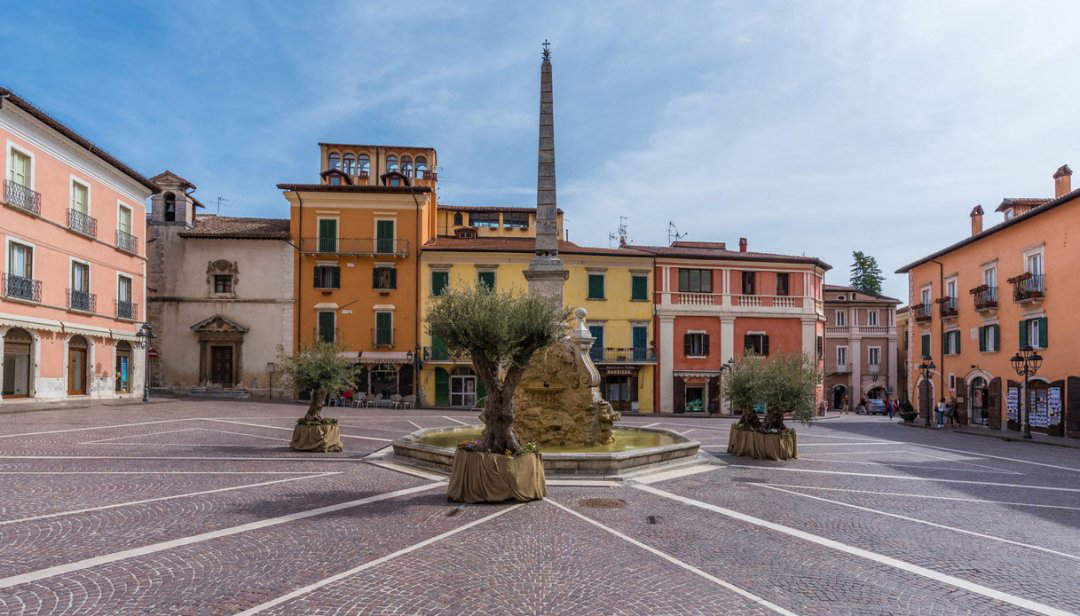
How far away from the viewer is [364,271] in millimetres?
36156

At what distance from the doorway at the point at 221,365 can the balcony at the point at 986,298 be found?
129 ft

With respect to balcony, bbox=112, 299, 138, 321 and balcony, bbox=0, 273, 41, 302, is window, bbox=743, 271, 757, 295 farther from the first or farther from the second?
balcony, bbox=0, 273, 41, 302


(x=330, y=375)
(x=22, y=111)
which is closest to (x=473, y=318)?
(x=330, y=375)

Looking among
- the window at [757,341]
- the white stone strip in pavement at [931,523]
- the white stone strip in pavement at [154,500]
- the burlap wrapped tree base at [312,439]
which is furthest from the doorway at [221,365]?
the white stone strip in pavement at [931,523]

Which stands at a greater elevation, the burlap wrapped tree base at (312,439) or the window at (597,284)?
the window at (597,284)

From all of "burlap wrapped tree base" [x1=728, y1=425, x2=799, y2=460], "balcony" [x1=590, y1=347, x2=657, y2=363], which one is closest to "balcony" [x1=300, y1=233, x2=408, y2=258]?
"balcony" [x1=590, y1=347, x2=657, y2=363]

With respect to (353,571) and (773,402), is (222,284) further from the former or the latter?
(353,571)

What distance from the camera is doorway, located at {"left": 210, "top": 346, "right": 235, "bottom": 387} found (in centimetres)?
3494

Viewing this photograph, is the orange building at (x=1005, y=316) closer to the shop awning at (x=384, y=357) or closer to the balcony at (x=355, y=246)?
the shop awning at (x=384, y=357)

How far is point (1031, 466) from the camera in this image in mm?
15656

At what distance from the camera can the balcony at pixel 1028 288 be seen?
25688 mm

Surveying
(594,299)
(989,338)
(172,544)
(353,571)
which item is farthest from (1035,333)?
(172,544)

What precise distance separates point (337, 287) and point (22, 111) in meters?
16.2

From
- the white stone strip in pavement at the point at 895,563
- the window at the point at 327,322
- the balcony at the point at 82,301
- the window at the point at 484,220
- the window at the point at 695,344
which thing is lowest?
the white stone strip in pavement at the point at 895,563
